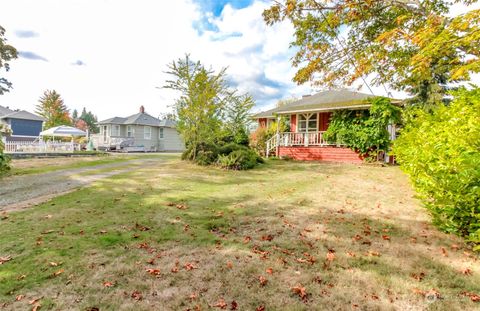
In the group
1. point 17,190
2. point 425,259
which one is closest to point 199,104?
point 17,190

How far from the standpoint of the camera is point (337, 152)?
15.1m

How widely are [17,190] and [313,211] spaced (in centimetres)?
777

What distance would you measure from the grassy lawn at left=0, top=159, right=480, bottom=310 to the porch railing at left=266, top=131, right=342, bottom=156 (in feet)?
34.7

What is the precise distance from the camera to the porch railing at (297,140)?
16186mm

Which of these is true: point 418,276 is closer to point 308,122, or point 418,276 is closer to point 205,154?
point 205,154

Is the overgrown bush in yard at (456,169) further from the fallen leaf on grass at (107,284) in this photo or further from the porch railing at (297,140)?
the porch railing at (297,140)

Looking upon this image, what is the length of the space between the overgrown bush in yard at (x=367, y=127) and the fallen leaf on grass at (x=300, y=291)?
1279 centimetres

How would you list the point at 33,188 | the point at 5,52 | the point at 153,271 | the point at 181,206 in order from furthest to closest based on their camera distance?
the point at 5,52
the point at 33,188
the point at 181,206
the point at 153,271

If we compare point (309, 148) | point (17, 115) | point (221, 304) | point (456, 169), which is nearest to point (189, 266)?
point (221, 304)

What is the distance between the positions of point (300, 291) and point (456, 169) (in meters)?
2.86

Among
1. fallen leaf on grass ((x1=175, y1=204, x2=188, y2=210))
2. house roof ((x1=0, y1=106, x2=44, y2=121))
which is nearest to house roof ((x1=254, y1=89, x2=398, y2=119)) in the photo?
fallen leaf on grass ((x1=175, y1=204, x2=188, y2=210))

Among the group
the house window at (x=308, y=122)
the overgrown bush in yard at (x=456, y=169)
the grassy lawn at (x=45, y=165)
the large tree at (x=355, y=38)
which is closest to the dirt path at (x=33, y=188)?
the grassy lawn at (x=45, y=165)

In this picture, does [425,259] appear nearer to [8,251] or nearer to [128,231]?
[128,231]

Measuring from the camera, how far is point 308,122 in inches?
710
